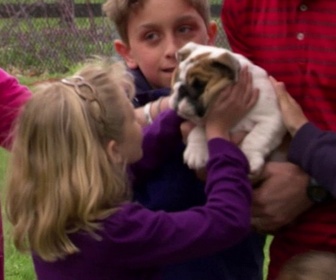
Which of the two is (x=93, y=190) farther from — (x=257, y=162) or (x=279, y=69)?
(x=279, y=69)

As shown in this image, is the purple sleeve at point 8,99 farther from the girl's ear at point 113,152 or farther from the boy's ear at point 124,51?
the girl's ear at point 113,152

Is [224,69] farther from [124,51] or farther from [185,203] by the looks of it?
[124,51]

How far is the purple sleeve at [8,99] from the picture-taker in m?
3.87

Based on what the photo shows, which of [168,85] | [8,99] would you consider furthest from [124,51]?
[8,99]

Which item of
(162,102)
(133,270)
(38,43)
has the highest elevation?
(162,102)

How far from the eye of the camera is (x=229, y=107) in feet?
10.4

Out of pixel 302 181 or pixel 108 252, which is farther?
pixel 302 181

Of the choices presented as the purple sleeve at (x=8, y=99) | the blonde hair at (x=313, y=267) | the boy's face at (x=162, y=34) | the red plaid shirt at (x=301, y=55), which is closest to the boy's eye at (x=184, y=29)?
the boy's face at (x=162, y=34)

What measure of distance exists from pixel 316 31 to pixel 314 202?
527mm

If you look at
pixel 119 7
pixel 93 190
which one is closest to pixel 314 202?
pixel 93 190

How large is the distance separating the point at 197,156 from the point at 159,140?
0.66 ft

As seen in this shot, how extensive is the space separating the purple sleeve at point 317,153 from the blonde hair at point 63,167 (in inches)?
21.1

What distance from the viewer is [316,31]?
3.21m

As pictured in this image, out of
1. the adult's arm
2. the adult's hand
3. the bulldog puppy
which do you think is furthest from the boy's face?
the adult's hand
